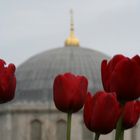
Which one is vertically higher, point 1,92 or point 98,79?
point 1,92

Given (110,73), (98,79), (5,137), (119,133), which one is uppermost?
(110,73)

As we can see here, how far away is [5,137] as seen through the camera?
4416 centimetres

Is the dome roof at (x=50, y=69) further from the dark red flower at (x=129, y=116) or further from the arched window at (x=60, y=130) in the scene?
the dark red flower at (x=129, y=116)

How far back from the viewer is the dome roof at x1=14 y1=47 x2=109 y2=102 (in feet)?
144

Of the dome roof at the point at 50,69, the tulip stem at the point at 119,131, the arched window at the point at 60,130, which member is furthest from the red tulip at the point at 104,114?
the arched window at the point at 60,130

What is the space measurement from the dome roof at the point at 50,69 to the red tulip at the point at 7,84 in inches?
1567

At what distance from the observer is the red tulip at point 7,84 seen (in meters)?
2.63

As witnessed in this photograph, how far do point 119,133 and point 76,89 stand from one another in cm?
19

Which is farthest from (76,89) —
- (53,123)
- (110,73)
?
(53,123)

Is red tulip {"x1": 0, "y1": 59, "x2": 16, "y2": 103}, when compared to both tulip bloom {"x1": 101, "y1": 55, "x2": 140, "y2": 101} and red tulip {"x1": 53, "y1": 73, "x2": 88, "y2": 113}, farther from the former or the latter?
tulip bloom {"x1": 101, "y1": 55, "x2": 140, "y2": 101}

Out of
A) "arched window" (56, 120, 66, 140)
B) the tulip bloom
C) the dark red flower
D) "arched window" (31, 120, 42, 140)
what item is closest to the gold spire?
"arched window" (56, 120, 66, 140)

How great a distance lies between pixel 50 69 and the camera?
45719 mm

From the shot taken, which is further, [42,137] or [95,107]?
[42,137]

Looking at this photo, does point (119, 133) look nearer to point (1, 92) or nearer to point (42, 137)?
point (1, 92)
